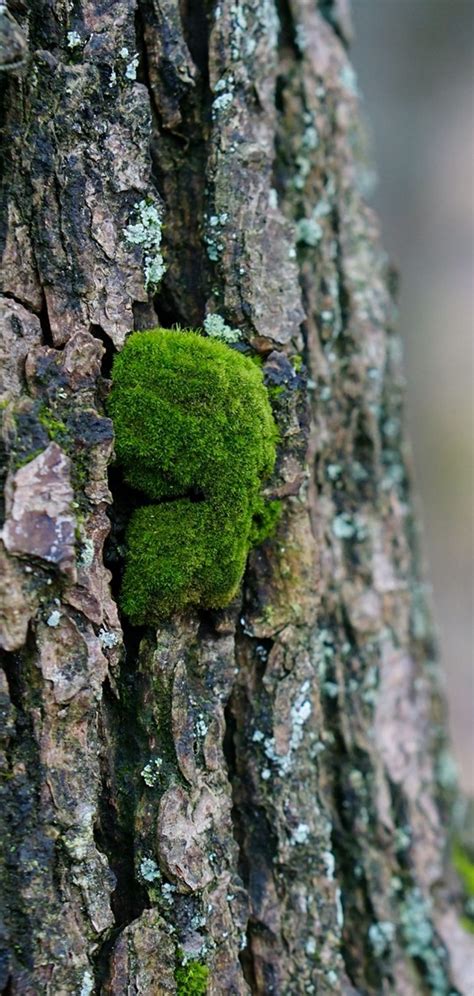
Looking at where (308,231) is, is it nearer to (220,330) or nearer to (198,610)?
(220,330)

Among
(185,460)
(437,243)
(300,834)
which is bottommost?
(300,834)

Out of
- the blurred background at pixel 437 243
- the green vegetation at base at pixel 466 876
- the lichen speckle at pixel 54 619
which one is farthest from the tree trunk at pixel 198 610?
the blurred background at pixel 437 243

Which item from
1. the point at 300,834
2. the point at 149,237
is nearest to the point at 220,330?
the point at 149,237

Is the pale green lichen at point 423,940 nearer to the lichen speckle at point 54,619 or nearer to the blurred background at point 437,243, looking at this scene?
the lichen speckle at point 54,619

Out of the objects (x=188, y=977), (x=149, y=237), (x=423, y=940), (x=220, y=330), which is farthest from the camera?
(x=423, y=940)

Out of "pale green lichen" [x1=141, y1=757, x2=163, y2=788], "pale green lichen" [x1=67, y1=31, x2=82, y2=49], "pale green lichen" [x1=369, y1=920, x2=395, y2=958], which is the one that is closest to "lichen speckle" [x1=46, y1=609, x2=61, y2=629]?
"pale green lichen" [x1=141, y1=757, x2=163, y2=788]

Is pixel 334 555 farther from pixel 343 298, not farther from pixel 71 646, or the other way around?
pixel 71 646
